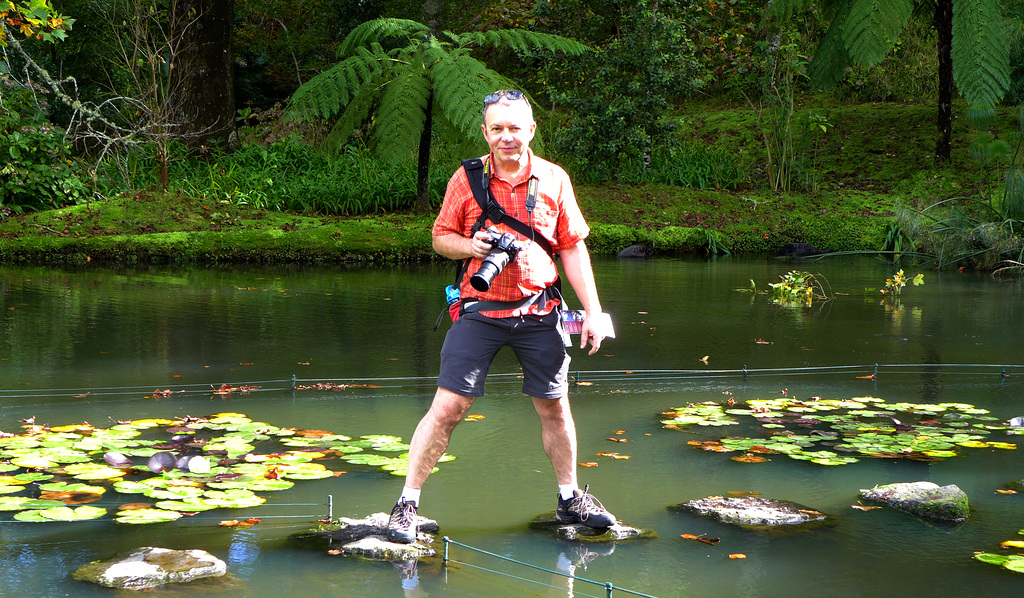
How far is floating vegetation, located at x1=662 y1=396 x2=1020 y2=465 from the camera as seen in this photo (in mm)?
3980

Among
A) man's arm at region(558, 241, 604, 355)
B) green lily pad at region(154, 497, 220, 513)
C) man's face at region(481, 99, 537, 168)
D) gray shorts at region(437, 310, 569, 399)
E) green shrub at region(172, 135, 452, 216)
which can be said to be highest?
green shrub at region(172, 135, 452, 216)

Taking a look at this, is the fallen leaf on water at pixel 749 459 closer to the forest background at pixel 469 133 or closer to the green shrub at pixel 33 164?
the forest background at pixel 469 133

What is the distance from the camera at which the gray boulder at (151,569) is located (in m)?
2.60

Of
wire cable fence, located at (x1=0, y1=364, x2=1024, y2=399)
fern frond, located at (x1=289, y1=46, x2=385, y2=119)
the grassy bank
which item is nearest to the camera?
wire cable fence, located at (x1=0, y1=364, x2=1024, y2=399)

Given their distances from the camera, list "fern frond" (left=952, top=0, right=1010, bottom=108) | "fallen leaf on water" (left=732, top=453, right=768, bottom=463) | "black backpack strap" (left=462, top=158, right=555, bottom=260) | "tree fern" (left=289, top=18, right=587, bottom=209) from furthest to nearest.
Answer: "tree fern" (left=289, top=18, right=587, bottom=209) < "fern frond" (left=952, top=0, right=1010, bottom=108) < "fallen leaf on water" (left=732, top=453, right=768, bottom=463) < "black backpack strap" (left=462, top=158, right=555, bottom=260)

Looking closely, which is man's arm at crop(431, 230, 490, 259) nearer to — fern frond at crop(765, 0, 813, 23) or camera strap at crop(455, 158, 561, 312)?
camera strap at crop(455, 158, 561, 312)

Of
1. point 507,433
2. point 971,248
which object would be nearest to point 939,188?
point 971,248

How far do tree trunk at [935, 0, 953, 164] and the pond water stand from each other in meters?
6.15

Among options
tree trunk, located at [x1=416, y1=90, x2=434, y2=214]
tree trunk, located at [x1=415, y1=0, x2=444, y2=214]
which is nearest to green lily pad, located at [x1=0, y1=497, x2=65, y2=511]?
tree trunk, located at [x1=415, y1=0, x2=444, y2=214]

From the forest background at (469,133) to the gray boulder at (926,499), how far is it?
23.9 feet

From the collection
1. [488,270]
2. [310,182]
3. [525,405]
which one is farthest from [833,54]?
[488,270]

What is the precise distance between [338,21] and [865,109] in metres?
9.96

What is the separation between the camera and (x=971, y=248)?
1143 centimetres

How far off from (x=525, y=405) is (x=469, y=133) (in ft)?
22.0
